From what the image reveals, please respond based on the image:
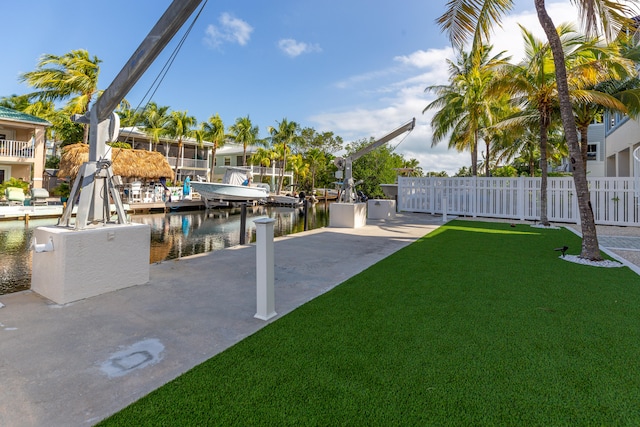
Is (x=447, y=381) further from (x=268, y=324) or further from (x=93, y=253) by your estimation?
(x=93, y=253)

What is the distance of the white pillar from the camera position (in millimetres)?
3244

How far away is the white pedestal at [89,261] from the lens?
11.8ft

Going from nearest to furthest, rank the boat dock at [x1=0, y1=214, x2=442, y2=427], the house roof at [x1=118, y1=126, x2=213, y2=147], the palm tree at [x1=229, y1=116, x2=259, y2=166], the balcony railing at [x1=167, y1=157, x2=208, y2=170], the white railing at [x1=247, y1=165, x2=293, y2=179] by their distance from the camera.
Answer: the boat dock at [x1=0, y1=214, x2=442, y2=427], the house roof at [x1=118, y1=126, x2=213, y2=147], the balcony railing at [x1=167, y1=157, x2=208, y2=170], the palm tree at [x1=229, y1=116, x2=259, y2=166], the white railing at [x1=247, y1=165, x2=293, y2=179]

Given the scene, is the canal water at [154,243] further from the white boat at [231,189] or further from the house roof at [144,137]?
the house roof at [144,137]

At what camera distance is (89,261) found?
12.4 ft

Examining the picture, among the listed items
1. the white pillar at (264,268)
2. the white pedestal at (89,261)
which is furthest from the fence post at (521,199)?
the white pedestal at (89,261)

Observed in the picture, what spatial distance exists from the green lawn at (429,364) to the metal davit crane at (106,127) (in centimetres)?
290

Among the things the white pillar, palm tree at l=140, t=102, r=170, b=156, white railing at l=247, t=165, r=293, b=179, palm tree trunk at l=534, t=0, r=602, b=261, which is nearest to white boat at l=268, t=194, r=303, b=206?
white railing at l=247, t=165, r=293, b=179

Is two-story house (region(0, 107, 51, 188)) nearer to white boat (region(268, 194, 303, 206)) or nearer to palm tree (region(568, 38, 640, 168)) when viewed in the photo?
white boat (region(268, 194, 303, 206))

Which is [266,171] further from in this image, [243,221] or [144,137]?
[243,221]

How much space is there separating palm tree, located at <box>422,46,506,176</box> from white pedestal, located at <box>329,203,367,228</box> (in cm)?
871

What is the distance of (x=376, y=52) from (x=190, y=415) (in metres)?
13.3

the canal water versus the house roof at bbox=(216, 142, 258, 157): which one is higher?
the house roof at bbox=(216, 142, 258, 157)

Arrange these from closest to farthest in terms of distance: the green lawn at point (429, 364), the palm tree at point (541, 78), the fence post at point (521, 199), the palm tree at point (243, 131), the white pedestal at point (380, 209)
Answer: the green lawn at point (429, 364), the palm tree at point (541, 78), the white pedestal at point (380, 209), the fence post at point (521, 199), the palm tree at point (243, 131)
